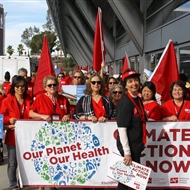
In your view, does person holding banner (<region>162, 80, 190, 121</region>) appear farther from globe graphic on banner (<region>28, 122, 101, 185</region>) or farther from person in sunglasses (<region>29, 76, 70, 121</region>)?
person in sunglasses (<region>29, 76, 70, 121</region>)

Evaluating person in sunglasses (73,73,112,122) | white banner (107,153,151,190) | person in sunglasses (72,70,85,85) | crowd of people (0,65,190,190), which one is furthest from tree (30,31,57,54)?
white banner (107,153,151,190)

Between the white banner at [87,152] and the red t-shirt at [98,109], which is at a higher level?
the red t-shirt at [98,109]

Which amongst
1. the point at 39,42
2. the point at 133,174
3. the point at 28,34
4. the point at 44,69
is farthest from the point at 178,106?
the point at 28,34

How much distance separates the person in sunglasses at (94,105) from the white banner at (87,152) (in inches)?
5.1

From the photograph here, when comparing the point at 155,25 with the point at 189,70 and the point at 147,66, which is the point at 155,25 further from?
the point at 189,70

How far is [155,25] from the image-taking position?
15156 millimetres

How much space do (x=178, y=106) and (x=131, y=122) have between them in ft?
4.30

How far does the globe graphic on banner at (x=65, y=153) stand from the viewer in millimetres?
5172

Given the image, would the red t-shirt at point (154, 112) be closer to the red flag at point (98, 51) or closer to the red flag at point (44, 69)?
the red flag at point (44, 69)

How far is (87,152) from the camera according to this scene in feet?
17.1

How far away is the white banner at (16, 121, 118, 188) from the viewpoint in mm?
5180

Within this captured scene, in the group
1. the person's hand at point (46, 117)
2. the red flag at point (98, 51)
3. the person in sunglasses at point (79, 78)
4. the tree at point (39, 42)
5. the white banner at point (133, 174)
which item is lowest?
the white banner at point (133, 174)

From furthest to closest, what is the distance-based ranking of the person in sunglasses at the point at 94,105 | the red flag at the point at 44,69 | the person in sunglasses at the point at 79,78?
the person in sunglasses at the point at 79,78
the red flag at the point at 44,69
the person in sunglasses at the point at 94,105

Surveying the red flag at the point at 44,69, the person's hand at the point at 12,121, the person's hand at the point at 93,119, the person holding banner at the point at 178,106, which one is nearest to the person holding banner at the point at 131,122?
the person's hand at the point at 93,119
